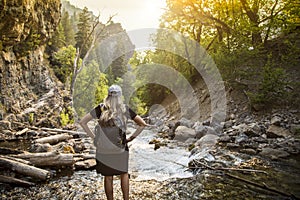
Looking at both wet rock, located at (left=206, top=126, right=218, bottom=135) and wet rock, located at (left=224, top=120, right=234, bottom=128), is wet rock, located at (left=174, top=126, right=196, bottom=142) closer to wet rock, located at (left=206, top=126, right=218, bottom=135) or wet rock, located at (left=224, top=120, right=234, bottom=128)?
wet rock, located at (left=206, top=126, right=218, bottom=135)

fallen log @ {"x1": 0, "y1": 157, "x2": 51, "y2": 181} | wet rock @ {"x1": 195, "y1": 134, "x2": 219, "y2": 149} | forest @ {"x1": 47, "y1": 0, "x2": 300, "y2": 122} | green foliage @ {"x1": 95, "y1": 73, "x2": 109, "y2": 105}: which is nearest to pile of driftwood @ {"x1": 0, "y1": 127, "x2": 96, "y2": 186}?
fallen log @ {"x1": 0, "y1": 157, "x2": 51, "y2": 181}

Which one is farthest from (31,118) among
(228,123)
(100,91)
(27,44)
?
(100,91)

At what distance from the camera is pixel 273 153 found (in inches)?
315

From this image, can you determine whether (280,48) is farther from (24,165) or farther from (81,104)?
(81,104)

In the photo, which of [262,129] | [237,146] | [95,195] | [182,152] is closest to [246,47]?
[262,129]

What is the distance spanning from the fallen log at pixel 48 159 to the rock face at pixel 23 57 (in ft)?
34.4

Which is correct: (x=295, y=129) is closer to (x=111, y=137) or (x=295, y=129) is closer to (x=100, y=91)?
(x=111, y=137)

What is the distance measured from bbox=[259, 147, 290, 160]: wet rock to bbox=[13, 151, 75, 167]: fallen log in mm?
6210

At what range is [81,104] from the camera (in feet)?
126

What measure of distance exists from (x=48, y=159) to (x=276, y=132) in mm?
8756

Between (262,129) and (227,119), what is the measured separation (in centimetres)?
344

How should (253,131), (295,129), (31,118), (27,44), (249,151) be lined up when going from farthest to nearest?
(27,44) < (31,118) < (253,131) < (295,129) < (249,151)

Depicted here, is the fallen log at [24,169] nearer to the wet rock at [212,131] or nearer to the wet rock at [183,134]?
the wet rock at [183,134]

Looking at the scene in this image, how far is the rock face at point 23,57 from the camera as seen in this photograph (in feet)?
49.8
